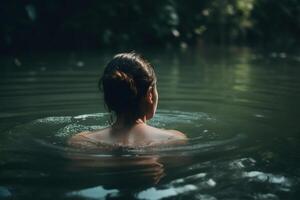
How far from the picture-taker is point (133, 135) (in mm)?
4797

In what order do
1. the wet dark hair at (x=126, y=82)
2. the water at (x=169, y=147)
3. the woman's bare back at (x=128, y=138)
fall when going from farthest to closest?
1. the woman's bare back at (x=128, y=138)
2. the wet dark hair at (x=126, y=82)
3. the water at (x=169, y=147)

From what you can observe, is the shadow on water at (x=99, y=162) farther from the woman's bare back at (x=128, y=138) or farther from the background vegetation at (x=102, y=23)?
the background vegetation at (x=102, y=23)

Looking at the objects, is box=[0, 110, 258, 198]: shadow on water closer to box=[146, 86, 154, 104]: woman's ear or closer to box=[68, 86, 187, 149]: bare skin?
box=[68, 86, 187, 149]: bare skin

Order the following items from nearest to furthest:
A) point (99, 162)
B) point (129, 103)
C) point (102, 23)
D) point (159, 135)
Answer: point (99, 162) < point (129, 103) < point (159, 135) < point (102, 23)

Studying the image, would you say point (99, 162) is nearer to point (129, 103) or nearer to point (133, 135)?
point (133, 135)

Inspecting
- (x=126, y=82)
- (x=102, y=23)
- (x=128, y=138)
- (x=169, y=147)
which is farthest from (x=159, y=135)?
(x=102, y=23)

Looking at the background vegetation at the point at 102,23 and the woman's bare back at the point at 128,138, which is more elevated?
the background vegetation at the point at 102,23

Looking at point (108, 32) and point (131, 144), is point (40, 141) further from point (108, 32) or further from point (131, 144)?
point (108, 32)

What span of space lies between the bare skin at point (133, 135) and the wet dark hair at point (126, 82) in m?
0.07

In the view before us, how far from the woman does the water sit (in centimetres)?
11

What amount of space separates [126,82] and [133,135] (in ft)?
1.40

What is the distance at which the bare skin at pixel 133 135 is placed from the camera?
4785mm

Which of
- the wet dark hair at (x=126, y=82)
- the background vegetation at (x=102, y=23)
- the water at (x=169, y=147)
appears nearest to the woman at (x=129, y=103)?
the wet dark hair at (x=126, y=82)

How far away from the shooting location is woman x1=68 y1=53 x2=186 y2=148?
4.69 meters
